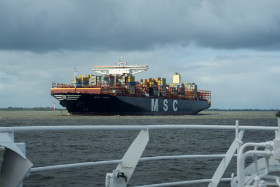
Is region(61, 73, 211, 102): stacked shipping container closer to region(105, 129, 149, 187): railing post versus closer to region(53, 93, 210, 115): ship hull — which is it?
region(53, 93, 210, 115): ship hull

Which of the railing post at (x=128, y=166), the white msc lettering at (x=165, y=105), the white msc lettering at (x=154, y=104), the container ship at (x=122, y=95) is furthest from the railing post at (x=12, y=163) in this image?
the white msc lettering at (x=165, y=105)

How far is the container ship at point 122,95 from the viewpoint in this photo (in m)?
58.2

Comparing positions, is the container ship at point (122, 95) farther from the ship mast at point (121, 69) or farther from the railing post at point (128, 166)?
the railing post at point (128, 166)

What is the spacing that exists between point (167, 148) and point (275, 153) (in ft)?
62.3

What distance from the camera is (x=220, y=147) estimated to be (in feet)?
71.5

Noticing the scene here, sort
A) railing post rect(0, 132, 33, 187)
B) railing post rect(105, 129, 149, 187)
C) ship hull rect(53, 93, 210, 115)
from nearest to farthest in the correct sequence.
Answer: railing post rect(0, 132, 33, 187), railing post rect(105, 129, 149, 187), ship hull rect(53, 93, 210, 115)

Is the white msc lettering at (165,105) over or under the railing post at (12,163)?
under

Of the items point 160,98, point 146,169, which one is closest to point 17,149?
point 146,169

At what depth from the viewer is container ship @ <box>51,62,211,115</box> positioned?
191 feet

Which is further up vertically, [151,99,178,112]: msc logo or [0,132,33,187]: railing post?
[0,132,33,187]: railing post

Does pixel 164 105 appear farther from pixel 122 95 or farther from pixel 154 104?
pixel 122 95

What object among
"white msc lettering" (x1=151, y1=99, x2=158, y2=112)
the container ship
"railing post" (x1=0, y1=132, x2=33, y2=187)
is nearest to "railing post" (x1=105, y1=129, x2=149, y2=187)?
"railing post" (x1=0, y1=132, x2=33, y2=187)

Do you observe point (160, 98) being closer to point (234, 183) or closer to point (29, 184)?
point (29, 184)

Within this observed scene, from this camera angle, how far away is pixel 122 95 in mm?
60531
